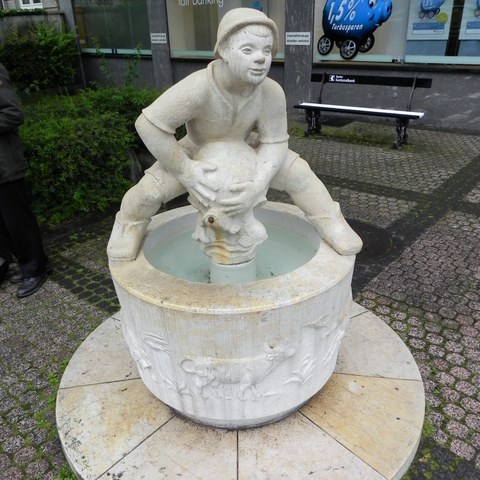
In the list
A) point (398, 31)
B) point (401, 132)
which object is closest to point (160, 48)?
point (398, 31)

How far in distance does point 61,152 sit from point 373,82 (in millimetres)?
6241

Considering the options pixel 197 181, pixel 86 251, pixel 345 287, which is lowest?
pixel 86 251

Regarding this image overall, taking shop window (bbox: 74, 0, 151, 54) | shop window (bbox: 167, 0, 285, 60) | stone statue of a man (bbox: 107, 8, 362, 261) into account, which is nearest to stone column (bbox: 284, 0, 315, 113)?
shop window (bbox: 167, 0, 285, 60)

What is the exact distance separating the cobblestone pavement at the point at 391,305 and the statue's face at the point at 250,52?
7.37ft

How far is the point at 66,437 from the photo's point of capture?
2.60 m

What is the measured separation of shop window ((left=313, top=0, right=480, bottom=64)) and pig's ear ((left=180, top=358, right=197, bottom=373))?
365 inches

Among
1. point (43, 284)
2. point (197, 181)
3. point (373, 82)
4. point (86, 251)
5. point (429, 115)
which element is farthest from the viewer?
point (429, 115)

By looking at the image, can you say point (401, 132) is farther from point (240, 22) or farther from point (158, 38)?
point (158, 38)

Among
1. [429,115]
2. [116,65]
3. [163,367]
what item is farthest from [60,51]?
[163,367]

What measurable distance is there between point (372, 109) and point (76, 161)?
5386mm

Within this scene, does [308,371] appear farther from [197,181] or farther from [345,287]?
[197,181]

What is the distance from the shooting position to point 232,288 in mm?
2281

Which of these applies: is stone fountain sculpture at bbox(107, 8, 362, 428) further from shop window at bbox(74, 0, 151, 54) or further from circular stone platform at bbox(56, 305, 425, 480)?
shop window at bbox(74, 0, 151, 54)

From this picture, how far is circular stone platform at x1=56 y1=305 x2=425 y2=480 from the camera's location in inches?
93.7
